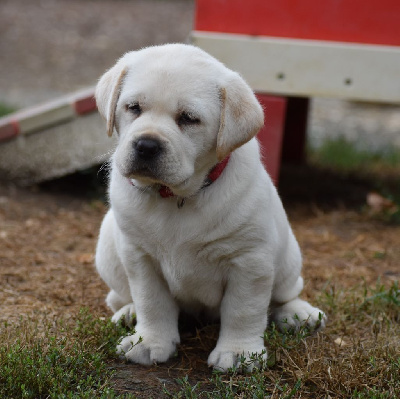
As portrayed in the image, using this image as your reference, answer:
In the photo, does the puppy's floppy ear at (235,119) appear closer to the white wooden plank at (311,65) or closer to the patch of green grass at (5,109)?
the white wooden plank at (311,65)

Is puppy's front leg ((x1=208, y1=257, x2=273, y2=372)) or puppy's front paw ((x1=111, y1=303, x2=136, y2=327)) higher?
puppy's front leg ((x1=208, y1=257, x2=273, y2=372))

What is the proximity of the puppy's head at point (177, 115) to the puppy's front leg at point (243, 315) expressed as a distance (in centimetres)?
44

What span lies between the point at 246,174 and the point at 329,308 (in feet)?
3.78

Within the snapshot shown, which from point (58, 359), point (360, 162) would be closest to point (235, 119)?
point (58, 359)

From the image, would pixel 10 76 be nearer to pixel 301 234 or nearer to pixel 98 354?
pixel 301 234

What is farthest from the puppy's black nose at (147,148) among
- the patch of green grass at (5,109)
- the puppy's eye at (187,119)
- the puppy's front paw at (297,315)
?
the patch of green grass at (5,109)

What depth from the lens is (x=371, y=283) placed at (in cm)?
449

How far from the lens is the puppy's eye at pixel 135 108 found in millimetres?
2916

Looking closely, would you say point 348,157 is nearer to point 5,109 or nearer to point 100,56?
point 5,109

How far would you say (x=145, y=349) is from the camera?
3.25 meters

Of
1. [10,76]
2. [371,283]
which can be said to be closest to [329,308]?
[371,283]

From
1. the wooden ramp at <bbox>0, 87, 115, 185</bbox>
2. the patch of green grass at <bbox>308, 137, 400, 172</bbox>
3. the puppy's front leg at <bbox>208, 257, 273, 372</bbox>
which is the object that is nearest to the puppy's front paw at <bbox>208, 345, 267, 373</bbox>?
the puppy's front leg at <bbox>208, 257, 273, 372</bbox>

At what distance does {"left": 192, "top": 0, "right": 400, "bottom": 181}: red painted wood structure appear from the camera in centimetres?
530

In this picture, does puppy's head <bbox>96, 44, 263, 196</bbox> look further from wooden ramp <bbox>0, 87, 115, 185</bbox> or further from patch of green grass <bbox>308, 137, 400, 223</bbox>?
patch of green grass <bbox>308, 137, 400, 223</bbox>
